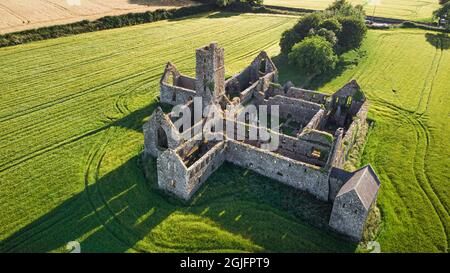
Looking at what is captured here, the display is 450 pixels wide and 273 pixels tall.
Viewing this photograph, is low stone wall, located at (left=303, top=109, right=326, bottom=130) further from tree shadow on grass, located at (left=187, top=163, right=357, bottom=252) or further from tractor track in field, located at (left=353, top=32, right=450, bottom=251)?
tractor track in field, located at (left=353, top=32, right=450, bottom=251)

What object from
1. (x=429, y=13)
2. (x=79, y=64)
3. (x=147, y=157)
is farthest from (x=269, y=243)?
(x=429, y=13)

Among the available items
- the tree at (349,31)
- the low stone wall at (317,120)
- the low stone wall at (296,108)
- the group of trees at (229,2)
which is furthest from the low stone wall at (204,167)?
the group of trees at (229,2)

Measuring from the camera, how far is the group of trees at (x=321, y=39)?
52656 millimetres

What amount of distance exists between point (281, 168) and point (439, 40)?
63.2m

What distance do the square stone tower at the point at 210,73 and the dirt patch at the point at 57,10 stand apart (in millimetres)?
43796

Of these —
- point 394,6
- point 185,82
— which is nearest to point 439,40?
point 394,6

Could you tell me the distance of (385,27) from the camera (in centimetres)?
8312

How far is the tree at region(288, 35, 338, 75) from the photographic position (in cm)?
5222

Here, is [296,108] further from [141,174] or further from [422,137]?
[141,174]

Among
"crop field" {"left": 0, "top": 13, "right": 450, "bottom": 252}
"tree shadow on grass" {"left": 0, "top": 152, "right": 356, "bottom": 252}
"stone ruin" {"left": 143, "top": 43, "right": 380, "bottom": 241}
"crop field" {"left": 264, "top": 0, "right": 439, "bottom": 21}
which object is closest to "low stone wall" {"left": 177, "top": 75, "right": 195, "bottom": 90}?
"stone ruin" {"left": 143, "top": 43, "right": 380, "bottom": 241}

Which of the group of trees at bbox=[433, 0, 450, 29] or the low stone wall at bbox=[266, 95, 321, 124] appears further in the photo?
the group of trees at bbox=[433, 0, 450, 29]

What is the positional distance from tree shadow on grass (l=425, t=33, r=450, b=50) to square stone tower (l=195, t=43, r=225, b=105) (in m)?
53.3

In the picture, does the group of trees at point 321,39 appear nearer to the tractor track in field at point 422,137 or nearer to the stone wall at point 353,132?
the tractor track in field at point 422,137

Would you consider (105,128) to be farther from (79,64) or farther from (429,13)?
(429,13)
